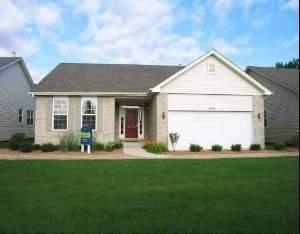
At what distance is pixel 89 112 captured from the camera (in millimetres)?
18672

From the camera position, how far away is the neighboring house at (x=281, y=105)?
21812 millimetres

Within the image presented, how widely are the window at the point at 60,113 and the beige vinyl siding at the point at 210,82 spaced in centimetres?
569

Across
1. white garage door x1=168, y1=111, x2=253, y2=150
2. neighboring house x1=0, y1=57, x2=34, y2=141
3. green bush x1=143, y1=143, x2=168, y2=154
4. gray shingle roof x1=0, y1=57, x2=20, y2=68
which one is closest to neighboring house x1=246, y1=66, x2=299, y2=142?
white garage door x1=168, y1=111, x2=253, y2=150

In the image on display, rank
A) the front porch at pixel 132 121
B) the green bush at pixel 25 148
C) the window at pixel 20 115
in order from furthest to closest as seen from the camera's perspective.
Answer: the window at pixel 20 115
the front porch at pixel 132 121
the green bush at pixel 25 148

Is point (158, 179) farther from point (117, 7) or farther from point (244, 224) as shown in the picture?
point (117, 7)

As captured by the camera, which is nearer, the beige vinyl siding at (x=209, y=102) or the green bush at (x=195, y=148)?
the green bush at (x=195, y=148)

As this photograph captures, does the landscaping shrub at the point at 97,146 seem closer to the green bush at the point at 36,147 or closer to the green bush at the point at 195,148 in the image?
the green bush at the point at 36,147

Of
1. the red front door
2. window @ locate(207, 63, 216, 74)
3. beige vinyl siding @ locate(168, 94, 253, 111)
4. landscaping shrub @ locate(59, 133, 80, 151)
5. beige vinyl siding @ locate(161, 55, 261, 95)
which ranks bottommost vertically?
landscaping shrub @ locate(59, 133, 80, 151)

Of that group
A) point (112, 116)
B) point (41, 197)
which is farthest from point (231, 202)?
point (112, 116)

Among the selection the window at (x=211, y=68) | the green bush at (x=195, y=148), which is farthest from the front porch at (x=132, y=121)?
the window at (x=211, y=68)

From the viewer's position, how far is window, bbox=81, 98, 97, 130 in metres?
18.6

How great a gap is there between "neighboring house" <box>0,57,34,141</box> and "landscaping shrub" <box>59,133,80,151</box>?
5.90m

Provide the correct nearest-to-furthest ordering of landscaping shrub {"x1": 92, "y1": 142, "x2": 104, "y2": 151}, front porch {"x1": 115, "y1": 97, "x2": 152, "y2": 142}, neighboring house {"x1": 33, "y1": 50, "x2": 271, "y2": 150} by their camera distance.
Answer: landscaping shrub {"x1": 92, "y1": 142, "x2": 104, "y2": 151} < neighboring house {"x1": 33, "y1": 50, "x2": 271, "y2": 150} < front porch {"x1": 115, "y1": 97, "x2": 152, "y2": 142}

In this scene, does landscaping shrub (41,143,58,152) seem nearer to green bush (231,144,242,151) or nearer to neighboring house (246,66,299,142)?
green bush (231,144,242,151)
